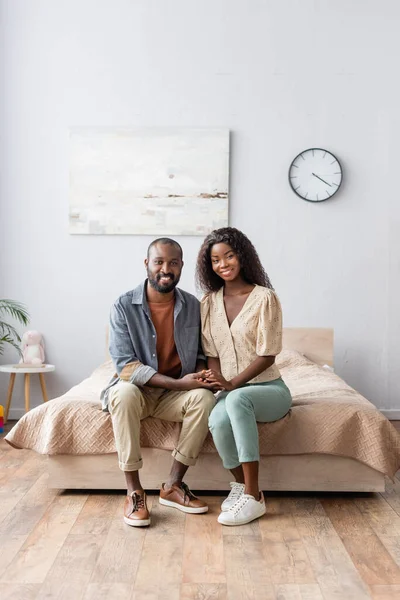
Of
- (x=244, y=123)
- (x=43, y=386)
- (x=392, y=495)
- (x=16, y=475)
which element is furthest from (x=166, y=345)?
(x=244, y=123)

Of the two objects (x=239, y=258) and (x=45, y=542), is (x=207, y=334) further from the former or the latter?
(x=45, y=542)

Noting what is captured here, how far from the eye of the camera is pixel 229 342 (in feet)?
9.68

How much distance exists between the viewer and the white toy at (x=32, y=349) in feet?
15.3

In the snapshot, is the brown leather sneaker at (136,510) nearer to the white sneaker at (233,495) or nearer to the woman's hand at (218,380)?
the white sneaker at (233,495)

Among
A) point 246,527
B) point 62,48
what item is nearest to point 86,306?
point 62,48

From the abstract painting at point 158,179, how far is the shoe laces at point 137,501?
89.0 inches

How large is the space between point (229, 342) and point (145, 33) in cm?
254

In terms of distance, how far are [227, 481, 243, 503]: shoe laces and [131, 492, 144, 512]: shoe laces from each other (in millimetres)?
310

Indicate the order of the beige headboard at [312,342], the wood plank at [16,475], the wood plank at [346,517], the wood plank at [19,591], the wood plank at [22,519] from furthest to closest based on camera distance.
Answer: the beige headboard at [312,342] < the wood plank at [16,475] < the wood plank at [346,517] < the wood plank at [22,519] < the wood plank at [19,591]

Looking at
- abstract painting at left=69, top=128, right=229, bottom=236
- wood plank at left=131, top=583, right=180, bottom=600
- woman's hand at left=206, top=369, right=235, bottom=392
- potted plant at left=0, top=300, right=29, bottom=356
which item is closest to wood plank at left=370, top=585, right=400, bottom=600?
wood plank at left=131, top=583, right=180, bottom=600

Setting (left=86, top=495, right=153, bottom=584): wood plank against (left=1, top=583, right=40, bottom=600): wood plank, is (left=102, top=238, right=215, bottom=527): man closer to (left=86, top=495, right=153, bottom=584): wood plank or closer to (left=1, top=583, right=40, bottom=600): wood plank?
(left=86, top=495, right=153, bottom=584): wood plank

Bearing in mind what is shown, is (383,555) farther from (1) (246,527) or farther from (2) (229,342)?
Answer: (2) (229,342)

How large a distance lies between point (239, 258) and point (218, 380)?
18.9 inches

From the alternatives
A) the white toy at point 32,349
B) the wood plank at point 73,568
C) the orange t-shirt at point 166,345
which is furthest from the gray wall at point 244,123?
the wood plank at point 73,568
